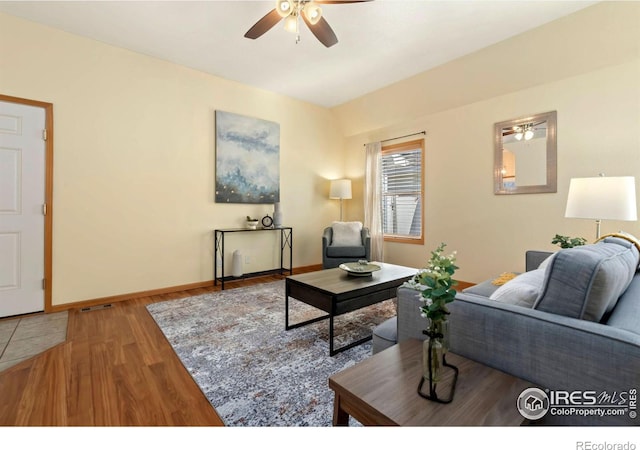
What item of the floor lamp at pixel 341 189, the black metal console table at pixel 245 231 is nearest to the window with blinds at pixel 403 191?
the floor lamp at pixel 341 189

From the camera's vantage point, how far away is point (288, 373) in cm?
186

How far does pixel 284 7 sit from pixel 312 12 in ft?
0.71

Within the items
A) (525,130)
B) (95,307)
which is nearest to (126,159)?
(95,307)

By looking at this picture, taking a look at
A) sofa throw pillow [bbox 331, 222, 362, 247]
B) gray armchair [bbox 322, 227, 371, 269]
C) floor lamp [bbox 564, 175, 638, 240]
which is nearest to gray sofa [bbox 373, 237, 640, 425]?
floor lamp [bbox 564, 175, 638, 240]

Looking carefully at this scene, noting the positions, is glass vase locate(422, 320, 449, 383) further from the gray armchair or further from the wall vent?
the wall vent

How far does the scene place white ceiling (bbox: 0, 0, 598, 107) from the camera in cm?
256

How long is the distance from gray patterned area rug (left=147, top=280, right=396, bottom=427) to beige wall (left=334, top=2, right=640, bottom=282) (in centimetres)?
168

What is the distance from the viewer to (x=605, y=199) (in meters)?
2.10

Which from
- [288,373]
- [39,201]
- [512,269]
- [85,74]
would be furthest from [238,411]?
[85,74]

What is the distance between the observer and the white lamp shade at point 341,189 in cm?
503

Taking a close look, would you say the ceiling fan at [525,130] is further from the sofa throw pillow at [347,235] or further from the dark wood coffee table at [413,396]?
the dark wood coffee table at [413,396]

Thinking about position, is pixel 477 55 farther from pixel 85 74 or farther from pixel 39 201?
pixel 39 201

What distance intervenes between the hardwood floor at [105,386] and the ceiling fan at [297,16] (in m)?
2.70

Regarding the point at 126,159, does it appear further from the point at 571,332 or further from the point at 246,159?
the point at 571,332
